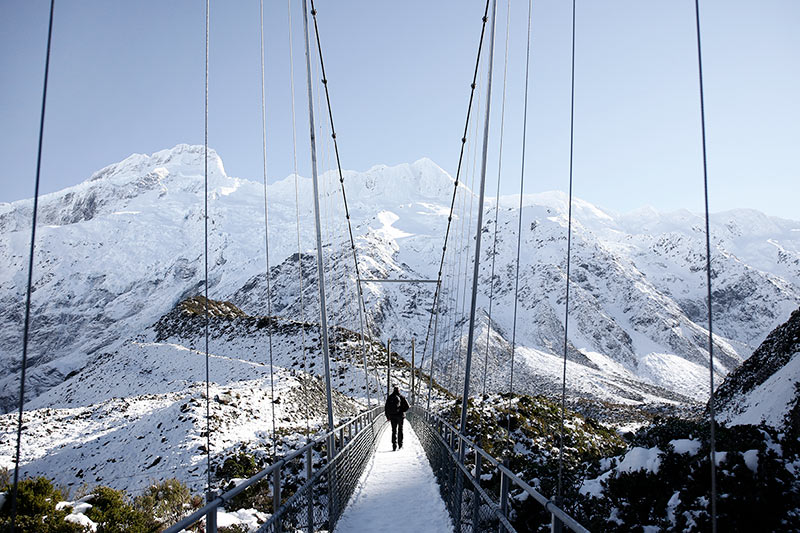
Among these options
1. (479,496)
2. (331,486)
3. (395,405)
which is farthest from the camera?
(395,405)

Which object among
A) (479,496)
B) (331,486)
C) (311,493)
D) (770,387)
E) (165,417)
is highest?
(770,387)

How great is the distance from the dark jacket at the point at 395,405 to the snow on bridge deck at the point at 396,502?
1407 millimetres

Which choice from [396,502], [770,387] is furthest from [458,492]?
[770,387]

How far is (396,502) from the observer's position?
756 centimetres

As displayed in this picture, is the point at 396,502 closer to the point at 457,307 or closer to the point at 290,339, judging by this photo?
the point at 290,339

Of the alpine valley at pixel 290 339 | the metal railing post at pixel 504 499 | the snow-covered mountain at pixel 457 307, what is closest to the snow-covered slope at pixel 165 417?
the alpine valley at pixel 290 339

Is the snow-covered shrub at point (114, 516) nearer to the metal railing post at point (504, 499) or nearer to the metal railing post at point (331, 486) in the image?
the metal railing post at point (331, 486)

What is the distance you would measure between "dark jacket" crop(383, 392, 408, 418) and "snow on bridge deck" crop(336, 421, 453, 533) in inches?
55.4

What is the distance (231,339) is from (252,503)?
36600 millimetres

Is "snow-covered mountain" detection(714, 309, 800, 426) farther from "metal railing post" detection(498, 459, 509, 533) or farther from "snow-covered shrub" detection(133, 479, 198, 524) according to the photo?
"snow-covered shrub" detection(133, 479, 198, 524)

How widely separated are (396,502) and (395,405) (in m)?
5.08

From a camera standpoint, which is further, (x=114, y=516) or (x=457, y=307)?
(x=457, y=307)

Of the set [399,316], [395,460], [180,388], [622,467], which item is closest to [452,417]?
[395,460]

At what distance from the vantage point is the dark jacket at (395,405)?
12.5 meters
